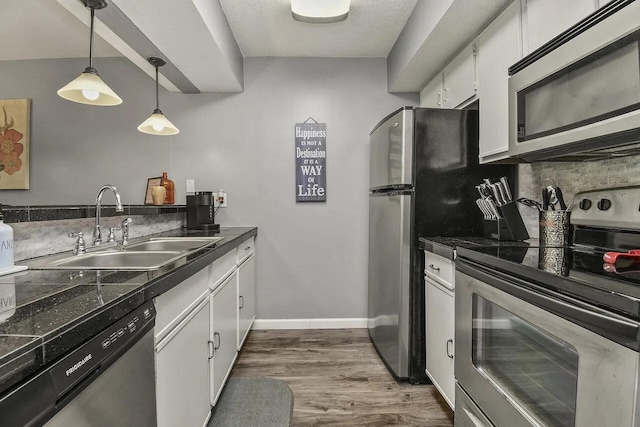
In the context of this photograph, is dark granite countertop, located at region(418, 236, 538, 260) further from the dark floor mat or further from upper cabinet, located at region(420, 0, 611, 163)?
the dark floor mat

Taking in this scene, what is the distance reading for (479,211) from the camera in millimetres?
2061

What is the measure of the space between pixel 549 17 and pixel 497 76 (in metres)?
0.41

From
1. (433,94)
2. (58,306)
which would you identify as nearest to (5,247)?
(58,306)

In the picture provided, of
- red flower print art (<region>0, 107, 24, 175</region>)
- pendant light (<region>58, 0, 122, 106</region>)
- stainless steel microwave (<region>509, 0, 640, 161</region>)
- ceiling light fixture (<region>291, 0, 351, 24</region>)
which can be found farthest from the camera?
red flower print art (<region>0, 107, 24, 175</region>)

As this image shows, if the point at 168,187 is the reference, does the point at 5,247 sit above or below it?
below

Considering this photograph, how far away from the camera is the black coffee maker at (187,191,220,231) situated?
8.79 ft

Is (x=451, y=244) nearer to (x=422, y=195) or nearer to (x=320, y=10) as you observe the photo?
(x=422, y=195)

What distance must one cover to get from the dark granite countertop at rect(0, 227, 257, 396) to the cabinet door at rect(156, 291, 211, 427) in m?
0.22

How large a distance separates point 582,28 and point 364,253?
86.4 inches

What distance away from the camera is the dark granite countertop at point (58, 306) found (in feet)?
1.70

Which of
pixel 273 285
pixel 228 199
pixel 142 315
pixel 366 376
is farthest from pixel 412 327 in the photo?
pixel 228 199

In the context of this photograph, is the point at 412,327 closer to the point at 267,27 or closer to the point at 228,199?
the point at 228,199

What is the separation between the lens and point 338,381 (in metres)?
2.10

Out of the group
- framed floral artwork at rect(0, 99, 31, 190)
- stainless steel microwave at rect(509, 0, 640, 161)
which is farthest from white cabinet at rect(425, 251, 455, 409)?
framed floral artwork at rect(0, 99, 31, 190)
